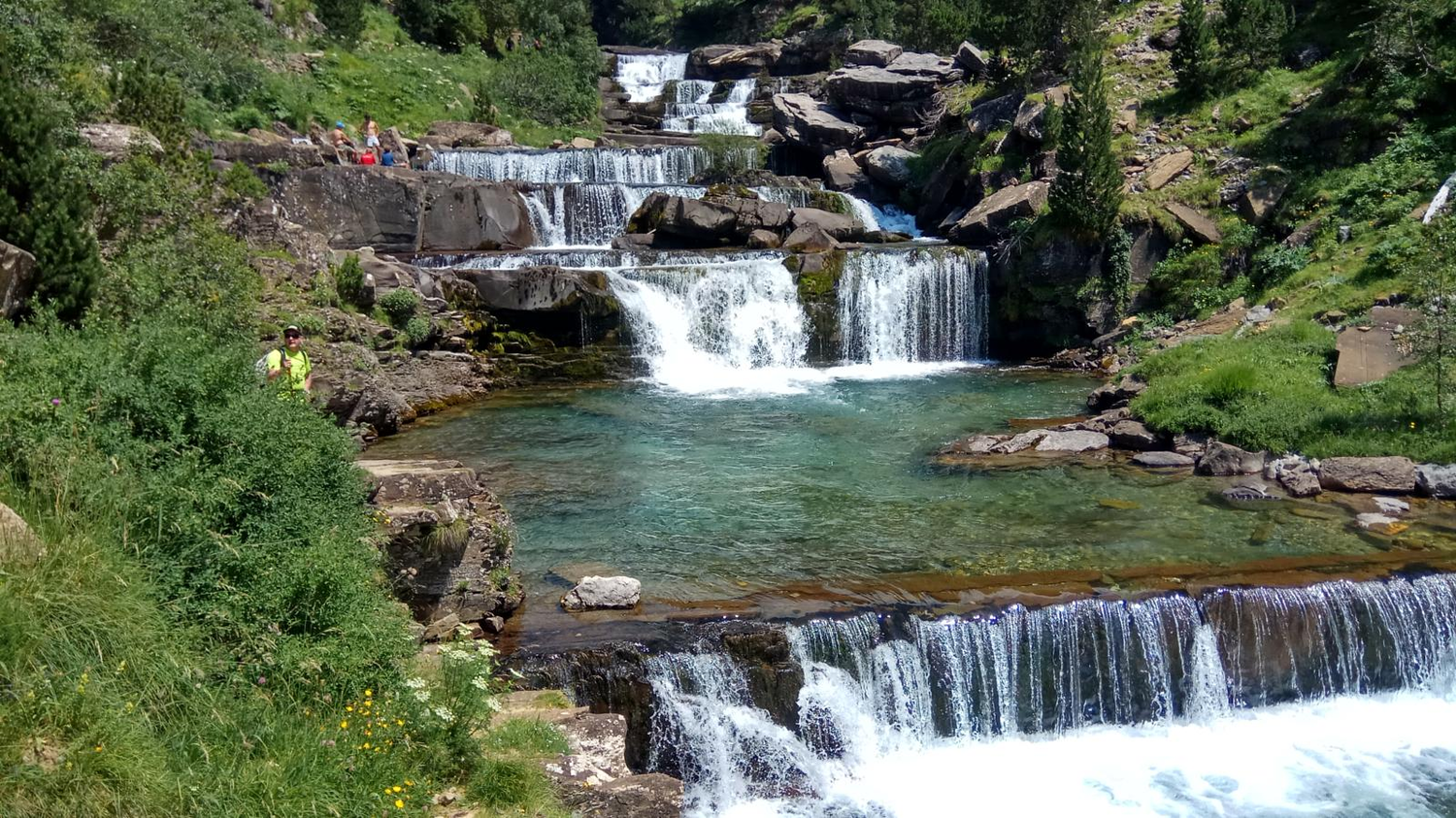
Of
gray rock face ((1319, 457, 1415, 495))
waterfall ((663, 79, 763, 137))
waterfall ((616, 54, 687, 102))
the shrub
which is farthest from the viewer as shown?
waterfall ((616, 54, 687, 102))

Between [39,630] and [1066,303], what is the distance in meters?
20.8

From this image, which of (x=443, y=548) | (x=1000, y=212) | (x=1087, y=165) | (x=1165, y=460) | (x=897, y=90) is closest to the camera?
(x=443, y=548)

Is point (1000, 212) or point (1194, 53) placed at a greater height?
point (1194, 53)

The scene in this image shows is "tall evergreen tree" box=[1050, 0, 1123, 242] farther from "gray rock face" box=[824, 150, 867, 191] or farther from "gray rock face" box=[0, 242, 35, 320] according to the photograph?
"gray rock face" box=[0, 242, 35, 320]

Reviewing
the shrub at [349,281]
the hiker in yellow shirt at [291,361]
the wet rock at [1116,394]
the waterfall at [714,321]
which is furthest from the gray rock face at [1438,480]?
the shrub at [349,281]

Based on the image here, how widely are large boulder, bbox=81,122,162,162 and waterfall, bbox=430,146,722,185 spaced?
11353mm

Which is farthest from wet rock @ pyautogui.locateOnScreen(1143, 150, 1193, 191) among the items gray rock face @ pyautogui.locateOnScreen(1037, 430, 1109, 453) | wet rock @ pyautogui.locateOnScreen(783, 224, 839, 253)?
gray rock face @ pyautogui.locateOnScreen(1037, 430, 1109, 453)

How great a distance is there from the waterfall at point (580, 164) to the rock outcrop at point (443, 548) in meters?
18.8

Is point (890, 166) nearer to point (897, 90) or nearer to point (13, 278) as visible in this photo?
point (897, 90)

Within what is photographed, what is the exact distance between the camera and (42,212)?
11422 millimetres

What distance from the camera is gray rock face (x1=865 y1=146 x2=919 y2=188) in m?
30.4

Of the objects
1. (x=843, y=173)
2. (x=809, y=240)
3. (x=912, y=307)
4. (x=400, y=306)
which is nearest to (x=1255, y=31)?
(x=843, y=173)

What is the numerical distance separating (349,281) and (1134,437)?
44.8 ft

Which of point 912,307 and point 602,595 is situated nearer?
point 602,595
